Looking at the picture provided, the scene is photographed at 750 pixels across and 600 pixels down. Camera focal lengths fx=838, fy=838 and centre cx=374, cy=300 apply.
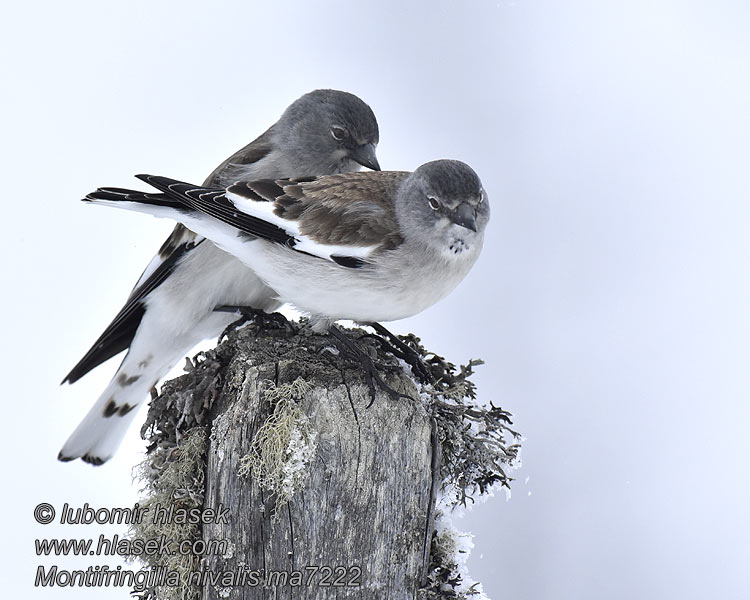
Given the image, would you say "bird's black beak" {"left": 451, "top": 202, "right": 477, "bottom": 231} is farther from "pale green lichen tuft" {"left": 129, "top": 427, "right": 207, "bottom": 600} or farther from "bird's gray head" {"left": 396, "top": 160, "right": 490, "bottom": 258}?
"pale green lichen tuft" {"left": 129, "top": 427, "right": 207, "bottom": 600}

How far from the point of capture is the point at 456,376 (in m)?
3.59

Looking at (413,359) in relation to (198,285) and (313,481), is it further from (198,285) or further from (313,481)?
(198,285)

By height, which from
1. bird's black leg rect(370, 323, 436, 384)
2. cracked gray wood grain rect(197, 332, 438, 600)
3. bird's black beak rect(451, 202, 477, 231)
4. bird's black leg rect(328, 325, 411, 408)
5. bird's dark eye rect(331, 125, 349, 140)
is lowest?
cracked gray wood grain rect(197, 332, 438, 600)

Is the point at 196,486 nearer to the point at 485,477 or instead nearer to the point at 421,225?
the point at 485,477

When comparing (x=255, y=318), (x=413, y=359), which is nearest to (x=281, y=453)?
(x=413, y=359)

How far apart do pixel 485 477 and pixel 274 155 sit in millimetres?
2191

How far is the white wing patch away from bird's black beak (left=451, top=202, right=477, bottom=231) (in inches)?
13.7

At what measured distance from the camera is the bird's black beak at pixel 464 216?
3428mm

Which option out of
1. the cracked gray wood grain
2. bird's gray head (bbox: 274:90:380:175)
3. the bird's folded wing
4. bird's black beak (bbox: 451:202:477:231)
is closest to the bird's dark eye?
bird's gray head (bbox: 274:90:380:175)

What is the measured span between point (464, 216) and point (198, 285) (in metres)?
1.61

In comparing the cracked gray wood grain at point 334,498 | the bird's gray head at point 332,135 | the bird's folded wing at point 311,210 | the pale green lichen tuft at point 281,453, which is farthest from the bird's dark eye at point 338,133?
the pale green lichen tuft at point 281,453

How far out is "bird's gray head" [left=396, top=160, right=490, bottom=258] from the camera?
3.44 meters

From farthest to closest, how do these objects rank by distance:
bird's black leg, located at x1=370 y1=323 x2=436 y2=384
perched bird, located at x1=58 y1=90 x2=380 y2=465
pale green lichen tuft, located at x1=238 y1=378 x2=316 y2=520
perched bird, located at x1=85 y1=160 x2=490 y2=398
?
1. perched bird, located at x1=58 y1=90 x2=380 y2=465
2. bird's black leg, located at x1=370 y1=323 x2=436 y2=384
3. perched bird, located at x1=85 y1=160 x2=490 y2=398
4. pale green lichen tuft, located at x1=238 y1=378 x2=316 y2=520

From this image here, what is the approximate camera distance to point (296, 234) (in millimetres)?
3432
